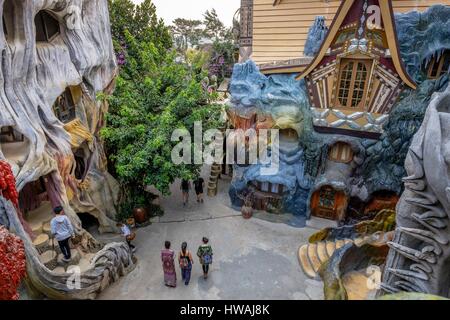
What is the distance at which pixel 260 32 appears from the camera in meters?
14.2

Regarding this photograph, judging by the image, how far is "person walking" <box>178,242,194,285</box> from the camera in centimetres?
847

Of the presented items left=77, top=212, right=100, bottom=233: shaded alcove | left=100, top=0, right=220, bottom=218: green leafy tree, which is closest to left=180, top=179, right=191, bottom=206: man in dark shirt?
left=100, top=0, right=220, bottom=218: green leafy tree

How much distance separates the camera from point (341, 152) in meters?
11.7

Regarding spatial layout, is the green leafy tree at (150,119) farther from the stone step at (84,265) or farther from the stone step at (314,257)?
the stone step at (314,257)

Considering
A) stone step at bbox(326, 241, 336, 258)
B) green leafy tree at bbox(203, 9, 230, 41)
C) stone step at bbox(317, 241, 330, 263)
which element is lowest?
stone step at bbox(317, 241, 330, 263)

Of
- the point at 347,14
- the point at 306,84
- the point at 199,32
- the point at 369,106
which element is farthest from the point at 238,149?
the point at 199,32

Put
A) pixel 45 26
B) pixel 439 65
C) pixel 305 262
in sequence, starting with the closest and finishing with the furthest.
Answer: pixel 45 26
pixel 439 65
pixel 305 262

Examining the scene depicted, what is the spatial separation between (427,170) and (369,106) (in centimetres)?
640

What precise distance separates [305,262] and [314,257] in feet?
1.29

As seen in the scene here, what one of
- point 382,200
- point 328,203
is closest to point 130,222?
point 328,203

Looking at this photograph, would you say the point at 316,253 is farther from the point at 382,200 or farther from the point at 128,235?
the point at 128,235

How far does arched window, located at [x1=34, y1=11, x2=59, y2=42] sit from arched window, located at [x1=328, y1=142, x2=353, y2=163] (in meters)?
11.2

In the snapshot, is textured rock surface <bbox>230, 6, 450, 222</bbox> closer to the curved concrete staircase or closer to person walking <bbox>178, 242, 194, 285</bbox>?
the curved concrete staircase

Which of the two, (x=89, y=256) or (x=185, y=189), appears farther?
(x=185, y=189)
